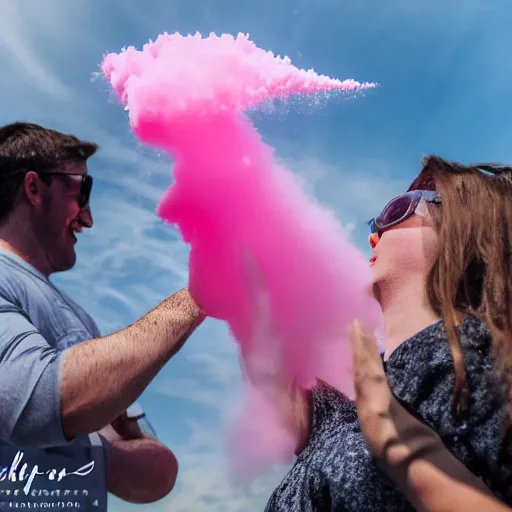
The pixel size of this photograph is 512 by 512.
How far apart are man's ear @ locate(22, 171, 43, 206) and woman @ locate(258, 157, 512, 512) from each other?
1986 millimetres

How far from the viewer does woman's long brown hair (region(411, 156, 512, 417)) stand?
80.7 inches

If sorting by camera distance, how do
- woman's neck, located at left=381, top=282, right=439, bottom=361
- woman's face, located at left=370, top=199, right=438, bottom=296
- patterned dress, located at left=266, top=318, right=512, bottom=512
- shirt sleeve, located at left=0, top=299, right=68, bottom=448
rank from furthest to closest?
1. shirt sleeve, located at left=0, top=299, right=68, bottom=448
2. woman's face, located at left=370, top=199, right=438, bottom=296
3. woman's neck, located at left=381, top=282, right=439, bottom=361
4. patterned dress, located at left=266, top=318, right=512, bottom=512

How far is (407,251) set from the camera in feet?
8.04

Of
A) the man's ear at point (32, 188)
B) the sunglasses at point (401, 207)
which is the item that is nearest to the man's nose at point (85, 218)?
the man's ear at point (32, 188)

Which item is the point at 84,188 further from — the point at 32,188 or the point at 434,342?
the point at 434,342

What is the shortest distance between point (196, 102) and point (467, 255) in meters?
2.06

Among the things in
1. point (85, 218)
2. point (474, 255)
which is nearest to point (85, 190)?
point (85, 218)

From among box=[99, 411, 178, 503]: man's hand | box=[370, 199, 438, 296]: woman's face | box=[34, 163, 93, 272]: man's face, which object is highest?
box=[34, 163, 93, 272]: man's face

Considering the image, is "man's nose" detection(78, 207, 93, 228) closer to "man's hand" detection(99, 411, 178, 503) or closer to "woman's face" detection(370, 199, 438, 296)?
"man's hand" detection(99, 411, 178, 503)

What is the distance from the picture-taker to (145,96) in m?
3.65

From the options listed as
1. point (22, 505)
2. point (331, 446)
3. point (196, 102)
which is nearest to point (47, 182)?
point (196, 102)

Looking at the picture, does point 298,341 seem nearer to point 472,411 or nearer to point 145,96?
point 472,411

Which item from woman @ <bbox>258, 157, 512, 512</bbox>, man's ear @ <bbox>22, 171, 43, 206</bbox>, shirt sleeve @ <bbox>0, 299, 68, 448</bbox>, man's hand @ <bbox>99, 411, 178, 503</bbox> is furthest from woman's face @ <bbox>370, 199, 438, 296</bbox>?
man's ear @ <bbox>22, 171, 43, 206</bbox>

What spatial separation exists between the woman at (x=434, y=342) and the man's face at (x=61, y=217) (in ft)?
5.74
